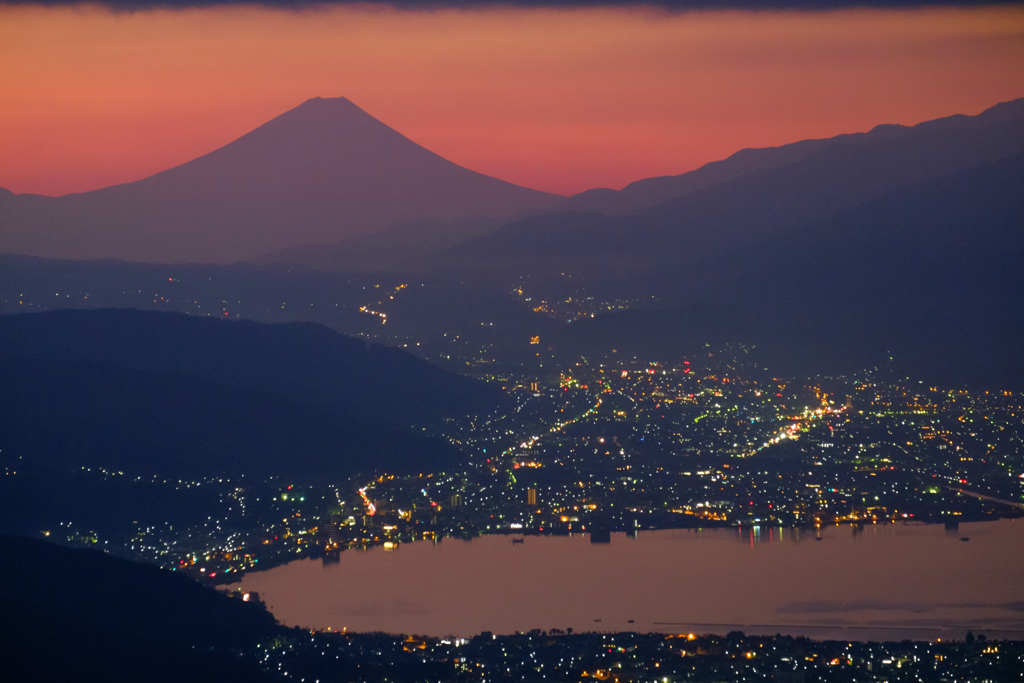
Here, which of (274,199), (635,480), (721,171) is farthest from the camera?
(721,171)

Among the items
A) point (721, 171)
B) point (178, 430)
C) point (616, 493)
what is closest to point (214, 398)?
point (178, 430)

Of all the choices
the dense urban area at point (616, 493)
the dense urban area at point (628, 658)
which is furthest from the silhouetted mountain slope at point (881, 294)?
the dense urban area at point (628, 658)

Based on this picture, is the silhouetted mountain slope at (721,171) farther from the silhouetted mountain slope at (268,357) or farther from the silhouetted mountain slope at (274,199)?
the silhouetted mountain slope at (268,357)

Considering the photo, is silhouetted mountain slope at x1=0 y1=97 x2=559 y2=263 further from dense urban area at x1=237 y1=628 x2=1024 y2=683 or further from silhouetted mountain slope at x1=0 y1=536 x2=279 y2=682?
dense urban area at x1=237 y1=628 x2=1024 y2=683

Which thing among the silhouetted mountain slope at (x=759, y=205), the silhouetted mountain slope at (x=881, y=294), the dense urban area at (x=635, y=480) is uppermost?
the silhouetted mountain slope at (x=759, y=205)

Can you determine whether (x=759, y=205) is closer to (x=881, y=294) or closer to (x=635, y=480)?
(x=881, y=294)

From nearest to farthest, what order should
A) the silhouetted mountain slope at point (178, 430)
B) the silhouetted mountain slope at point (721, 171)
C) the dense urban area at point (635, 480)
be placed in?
the dense urban area at point (635, 480), the silhouetted mountain slope at point (178, 430), the silhouetted mountain slope at point (721, 171)
